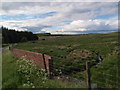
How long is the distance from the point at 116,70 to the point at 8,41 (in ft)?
245

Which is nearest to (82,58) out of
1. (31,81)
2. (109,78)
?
(109,78)

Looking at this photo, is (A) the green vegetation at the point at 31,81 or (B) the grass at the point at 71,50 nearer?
(A) the green vegetation at the point at 31,81

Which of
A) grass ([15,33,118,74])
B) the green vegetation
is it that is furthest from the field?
the green vegetation

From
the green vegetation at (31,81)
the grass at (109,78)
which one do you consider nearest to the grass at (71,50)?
the grass at (109,78)

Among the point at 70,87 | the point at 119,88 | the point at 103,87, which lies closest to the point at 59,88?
the point at 70,87

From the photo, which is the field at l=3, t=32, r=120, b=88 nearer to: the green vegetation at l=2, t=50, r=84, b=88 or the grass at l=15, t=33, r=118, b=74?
the grass at l=15, t=33, r=118, b=74

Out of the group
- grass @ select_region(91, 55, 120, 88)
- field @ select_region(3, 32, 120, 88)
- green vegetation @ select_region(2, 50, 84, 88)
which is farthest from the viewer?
field @ select_region(3, 32, 120, 88)

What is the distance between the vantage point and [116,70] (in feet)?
22.7

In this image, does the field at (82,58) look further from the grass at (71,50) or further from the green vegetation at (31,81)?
the green vegetation at (31,81)

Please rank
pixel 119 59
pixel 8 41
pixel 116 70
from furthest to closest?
pixel 8 41 → pixel 119 59 → pixel 116 70

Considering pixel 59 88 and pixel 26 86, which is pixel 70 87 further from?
pixel 26 86

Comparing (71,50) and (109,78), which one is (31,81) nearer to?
(109,78)

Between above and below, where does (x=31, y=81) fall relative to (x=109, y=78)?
below

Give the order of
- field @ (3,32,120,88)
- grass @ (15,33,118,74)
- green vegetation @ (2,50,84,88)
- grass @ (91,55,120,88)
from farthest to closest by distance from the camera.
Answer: grass @ (15,33,118,74) < field @ (3,32,120,88) < green vegetation @ (2,50,84,88) < grass @ (91,55,120,88)
